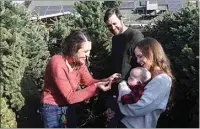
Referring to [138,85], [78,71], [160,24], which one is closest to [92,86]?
[78,71]

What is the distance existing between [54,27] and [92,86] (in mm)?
2318

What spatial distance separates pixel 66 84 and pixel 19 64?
3.25 ft

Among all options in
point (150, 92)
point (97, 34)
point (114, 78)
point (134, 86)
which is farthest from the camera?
point (97, 34)

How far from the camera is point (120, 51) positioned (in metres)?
4.26

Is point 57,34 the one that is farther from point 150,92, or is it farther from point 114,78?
point 150,92

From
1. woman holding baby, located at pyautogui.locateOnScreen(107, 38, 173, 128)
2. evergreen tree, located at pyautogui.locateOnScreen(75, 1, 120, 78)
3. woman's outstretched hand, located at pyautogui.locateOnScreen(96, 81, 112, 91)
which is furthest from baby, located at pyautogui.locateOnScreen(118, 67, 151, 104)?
evergreen tree, located at pyautogui.locateOnScreen(75, 1, 120, 78)

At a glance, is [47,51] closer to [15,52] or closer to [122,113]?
[15,52]

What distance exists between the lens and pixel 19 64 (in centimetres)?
422

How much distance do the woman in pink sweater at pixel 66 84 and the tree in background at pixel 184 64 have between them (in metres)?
1.06

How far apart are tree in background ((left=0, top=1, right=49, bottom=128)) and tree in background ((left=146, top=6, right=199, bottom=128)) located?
1759 millimetres

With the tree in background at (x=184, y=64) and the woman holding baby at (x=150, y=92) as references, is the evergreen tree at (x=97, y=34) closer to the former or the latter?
the tree in background at (x=184, y=64)

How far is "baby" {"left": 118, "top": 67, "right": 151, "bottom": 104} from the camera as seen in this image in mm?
3184

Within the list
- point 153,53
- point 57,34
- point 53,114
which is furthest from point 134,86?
point 57,34

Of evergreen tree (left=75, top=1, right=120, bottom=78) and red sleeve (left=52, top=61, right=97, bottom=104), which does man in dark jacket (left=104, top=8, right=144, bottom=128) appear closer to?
red sleeve (left=52, top=61, right=97, bottom=104)
